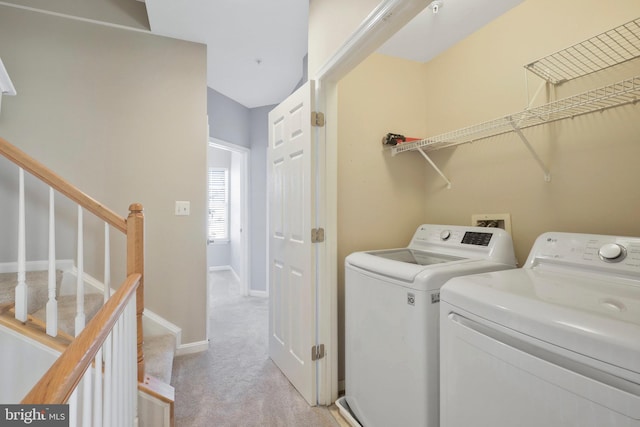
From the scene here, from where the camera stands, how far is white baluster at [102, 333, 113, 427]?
87 centimetres

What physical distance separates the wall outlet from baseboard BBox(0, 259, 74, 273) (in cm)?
281

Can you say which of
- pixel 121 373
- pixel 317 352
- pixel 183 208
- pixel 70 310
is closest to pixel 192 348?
pixel 70 310

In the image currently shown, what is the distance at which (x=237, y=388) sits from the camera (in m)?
1.95

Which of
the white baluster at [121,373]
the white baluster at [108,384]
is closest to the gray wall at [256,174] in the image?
the white baluster at [121,373]

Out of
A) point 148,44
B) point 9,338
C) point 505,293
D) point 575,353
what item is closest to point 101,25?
point 148,44

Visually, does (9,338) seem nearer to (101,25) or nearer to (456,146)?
(101,25)

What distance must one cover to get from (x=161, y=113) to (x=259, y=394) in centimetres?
221

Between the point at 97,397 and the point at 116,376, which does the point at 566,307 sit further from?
the point at 116,376

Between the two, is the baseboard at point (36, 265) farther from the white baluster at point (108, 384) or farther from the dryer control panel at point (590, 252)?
the dryer control panel at point (590, 252)

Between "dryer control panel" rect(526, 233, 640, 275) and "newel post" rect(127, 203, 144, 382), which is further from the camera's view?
"newel post" rect(127, 203, 144, 382)

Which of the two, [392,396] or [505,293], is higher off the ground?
[505,293]

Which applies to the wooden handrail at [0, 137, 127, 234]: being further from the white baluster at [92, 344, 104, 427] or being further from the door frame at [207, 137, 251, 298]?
the door frame at [207, 137, 251, 298]

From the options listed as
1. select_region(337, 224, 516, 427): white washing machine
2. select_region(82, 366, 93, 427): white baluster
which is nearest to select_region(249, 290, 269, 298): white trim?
select_region(337, 224, 516, 427): white washing machine

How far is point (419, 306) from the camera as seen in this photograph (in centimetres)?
116
